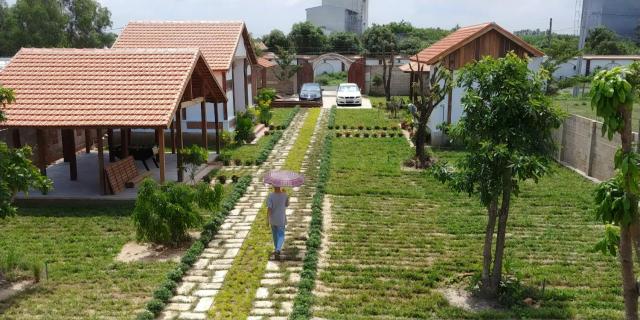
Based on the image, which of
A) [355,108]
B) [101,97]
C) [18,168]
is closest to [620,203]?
[18,168]

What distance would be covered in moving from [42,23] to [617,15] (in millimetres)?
75873

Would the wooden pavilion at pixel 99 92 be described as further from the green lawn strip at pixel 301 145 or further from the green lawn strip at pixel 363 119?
the green lawn strip at pixel 363 119

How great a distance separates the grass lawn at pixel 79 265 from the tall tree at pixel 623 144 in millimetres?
6039

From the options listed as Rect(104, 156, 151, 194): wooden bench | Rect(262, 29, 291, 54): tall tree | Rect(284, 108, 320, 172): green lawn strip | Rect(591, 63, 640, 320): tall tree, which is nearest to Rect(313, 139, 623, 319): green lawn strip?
Rect(284, 108, 320, 172): green lawn strip

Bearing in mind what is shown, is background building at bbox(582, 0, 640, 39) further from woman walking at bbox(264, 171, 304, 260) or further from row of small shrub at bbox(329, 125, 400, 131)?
→ woman walking at bbox(264, 171, 304, 260)

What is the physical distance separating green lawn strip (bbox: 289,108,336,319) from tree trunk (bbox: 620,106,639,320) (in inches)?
152

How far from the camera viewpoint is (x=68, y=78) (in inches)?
563

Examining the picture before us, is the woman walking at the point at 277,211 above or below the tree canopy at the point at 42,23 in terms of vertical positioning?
below

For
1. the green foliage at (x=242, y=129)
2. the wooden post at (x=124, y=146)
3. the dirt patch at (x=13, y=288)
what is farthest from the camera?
the green foliage at (x=242, y=129)

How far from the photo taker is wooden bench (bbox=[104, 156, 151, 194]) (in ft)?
44.5

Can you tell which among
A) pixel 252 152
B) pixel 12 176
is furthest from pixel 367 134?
pixel 12 176

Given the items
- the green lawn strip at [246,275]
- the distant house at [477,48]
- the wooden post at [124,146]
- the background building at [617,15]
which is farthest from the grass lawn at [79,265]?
the background building at [617,15]

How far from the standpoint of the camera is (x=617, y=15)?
3250 inches

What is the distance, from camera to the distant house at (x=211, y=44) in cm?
2188
